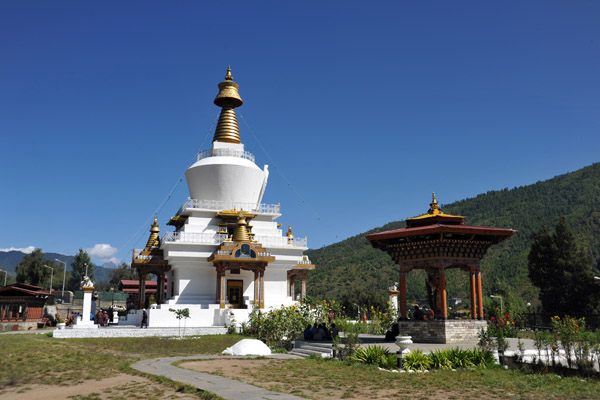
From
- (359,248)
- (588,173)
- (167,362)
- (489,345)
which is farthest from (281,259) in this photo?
(588,173)

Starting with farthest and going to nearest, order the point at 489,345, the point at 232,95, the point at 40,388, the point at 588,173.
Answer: the point at 588,173 < the point at 232,95 < the point at 489,345 < the point at 40,388

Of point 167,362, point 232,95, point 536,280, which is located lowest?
point 167,362

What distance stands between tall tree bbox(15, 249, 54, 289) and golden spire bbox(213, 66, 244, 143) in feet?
167

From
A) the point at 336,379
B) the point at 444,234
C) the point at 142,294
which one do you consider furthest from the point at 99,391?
the point at 142,294

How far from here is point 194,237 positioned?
37000mm

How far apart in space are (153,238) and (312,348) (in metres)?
24.5

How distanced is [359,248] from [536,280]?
7553cm

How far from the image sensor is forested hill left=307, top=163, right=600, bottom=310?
79062 millimetres

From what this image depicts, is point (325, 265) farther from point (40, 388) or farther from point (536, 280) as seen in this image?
point (40, 388)

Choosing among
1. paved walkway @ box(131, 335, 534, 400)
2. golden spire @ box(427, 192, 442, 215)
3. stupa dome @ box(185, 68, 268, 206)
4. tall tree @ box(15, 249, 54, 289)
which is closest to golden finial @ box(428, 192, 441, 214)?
golden spire @ box(427, 192, 442, 215)

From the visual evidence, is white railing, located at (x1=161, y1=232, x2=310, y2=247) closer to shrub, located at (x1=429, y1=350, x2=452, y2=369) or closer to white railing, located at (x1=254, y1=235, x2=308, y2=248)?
white railing, located at (x1=254, y1=235, x2=308, y2=248)

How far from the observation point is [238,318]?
32.8 metres

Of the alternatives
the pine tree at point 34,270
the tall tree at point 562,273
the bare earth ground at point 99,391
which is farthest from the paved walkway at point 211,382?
the pine tree at point 34,270

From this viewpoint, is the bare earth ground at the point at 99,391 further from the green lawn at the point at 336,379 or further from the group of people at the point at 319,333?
the group of people at the point at 319,333
